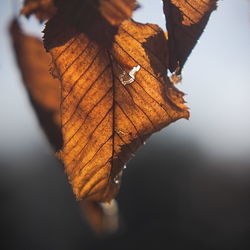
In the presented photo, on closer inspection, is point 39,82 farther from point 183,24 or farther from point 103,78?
point 183,24

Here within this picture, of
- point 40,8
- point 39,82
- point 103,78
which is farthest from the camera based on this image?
point 39,82

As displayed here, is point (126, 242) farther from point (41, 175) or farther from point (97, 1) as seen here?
point (97, 1)

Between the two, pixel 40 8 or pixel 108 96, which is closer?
pixel 40 8

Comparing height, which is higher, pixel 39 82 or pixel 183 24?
pixel 39 82

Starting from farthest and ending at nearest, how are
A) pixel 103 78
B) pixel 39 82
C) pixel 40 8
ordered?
pixel 39 82 < pixel 103 78 < pixel 40 8

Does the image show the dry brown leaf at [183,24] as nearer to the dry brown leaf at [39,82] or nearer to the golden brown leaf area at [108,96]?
the golden brown leaf area at [108,96]

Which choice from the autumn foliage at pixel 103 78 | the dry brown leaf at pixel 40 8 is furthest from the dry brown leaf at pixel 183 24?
the dry brown leaf at pixel 40 8

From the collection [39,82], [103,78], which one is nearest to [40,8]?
[103,78]
